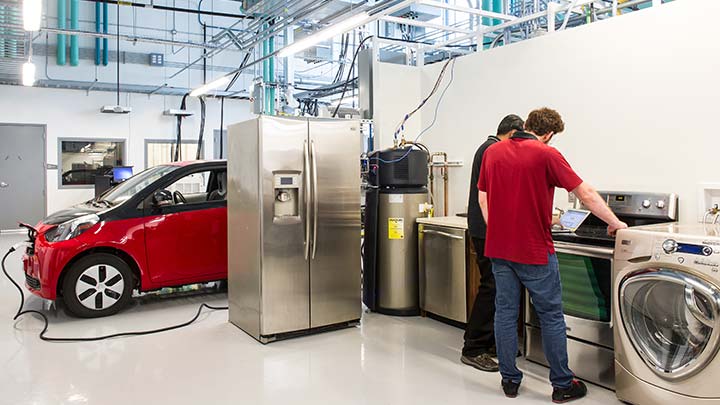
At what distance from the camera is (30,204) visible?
10594 mm

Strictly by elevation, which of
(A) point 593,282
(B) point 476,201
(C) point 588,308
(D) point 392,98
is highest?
(D) point 392,98

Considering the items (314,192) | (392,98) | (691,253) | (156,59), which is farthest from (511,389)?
(156,59)

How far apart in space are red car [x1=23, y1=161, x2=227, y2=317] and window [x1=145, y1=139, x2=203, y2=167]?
6702 mm

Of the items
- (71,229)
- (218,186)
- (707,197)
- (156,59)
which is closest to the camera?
(707,197)

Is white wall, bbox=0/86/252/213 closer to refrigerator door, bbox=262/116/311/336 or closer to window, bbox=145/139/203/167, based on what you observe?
window, bbox=145/139/203/167

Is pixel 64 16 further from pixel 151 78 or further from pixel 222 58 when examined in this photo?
pixel 222 58

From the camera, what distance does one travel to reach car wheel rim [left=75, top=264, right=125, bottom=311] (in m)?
4.56

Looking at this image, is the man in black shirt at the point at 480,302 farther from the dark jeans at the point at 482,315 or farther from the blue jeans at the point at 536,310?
the blue jeans at the point at 536,310

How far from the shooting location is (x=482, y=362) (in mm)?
3438

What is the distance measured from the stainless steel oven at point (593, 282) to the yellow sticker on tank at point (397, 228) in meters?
1.41

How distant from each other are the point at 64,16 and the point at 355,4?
19.2 ft

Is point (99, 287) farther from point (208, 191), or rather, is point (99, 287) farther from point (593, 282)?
point (593, 282)

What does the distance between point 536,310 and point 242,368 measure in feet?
6.10

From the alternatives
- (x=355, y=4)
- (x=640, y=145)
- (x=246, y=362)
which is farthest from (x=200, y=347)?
(x=355, y=4)
